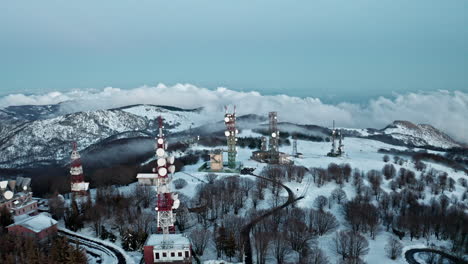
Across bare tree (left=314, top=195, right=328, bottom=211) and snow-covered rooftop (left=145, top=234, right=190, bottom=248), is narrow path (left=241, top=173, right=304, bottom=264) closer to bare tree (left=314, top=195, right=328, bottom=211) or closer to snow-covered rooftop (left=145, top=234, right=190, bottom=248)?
bare tree (left=314, top=195, right=328, bottom=211)

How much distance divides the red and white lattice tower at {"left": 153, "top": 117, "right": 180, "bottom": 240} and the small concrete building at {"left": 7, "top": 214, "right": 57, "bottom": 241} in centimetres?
1855

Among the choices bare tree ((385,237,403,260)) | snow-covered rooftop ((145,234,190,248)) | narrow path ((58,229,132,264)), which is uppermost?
snow-covered rooftop ((145,234,190,248))

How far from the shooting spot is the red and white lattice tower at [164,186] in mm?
42188

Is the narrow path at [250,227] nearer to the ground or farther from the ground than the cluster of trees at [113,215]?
A: nearer to the ground

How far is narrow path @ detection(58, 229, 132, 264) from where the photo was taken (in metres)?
45.5

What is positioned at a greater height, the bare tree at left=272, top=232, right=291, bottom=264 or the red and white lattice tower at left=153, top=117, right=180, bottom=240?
the red and white lattice tower at left=153, top=117, right=180, bottom=240

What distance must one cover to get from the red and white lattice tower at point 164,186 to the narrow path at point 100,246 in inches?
296

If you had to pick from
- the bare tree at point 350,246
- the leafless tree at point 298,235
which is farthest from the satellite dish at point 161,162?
the bare tree at point 350,246

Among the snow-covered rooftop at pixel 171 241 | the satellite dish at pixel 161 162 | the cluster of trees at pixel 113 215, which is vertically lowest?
the cluster of trees at pixel 113 215

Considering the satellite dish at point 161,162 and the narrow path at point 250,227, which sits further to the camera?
the narrow path at point 250,227

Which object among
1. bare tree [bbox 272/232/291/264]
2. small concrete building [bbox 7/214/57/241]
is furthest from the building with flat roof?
bare tree [bbox 272/232/291/264]

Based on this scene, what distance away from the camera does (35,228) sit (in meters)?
48.9

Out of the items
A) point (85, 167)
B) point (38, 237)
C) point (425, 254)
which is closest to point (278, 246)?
point (425, 254)

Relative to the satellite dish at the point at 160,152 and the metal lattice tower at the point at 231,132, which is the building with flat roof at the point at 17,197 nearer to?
the satellite dish at the point at 160,152
